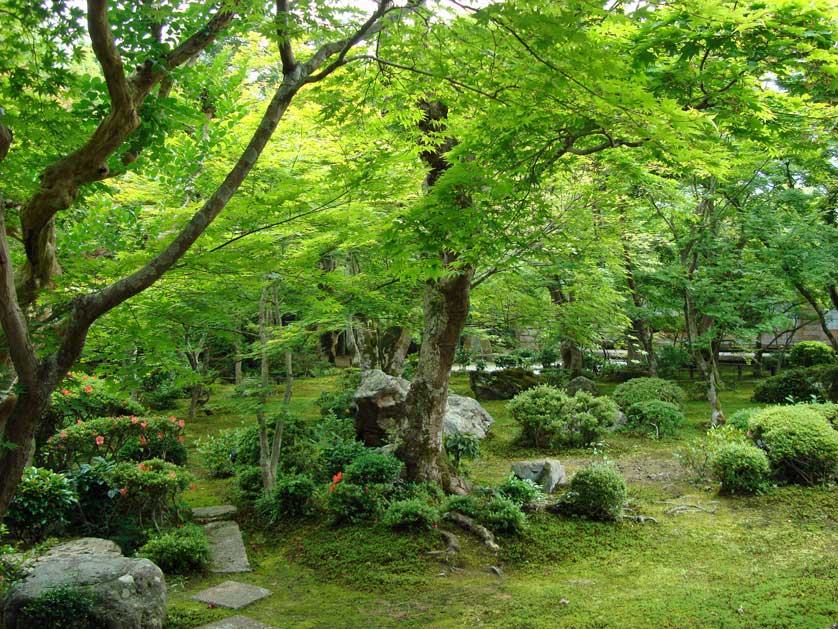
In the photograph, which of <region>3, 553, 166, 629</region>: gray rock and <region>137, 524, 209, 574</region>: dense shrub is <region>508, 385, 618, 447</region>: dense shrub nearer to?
<region>137, 524, 209, 574</region>: dense shrub

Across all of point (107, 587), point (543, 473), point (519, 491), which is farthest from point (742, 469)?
point (107, 587)

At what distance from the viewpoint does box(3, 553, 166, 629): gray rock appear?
476 cm

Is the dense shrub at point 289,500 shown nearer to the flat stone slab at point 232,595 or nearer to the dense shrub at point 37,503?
the flat stone slab at point 232,595

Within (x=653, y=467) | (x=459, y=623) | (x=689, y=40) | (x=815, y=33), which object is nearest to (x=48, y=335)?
(x=459, y=623)

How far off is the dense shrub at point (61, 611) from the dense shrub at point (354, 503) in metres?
3.80

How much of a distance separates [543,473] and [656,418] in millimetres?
5162

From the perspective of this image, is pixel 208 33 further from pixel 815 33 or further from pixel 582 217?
pixel 582 217

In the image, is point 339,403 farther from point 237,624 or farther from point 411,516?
point 237,624

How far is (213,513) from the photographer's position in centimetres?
921

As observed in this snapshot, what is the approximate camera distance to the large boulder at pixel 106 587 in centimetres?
476

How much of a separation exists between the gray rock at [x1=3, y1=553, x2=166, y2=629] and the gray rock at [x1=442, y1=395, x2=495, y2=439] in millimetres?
7524

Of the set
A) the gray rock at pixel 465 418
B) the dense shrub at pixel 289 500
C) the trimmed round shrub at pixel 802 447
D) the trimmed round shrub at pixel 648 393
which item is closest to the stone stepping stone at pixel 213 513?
the dense shrub at pixel 289 500

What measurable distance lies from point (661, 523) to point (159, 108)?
7.91m

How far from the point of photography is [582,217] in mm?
10625
